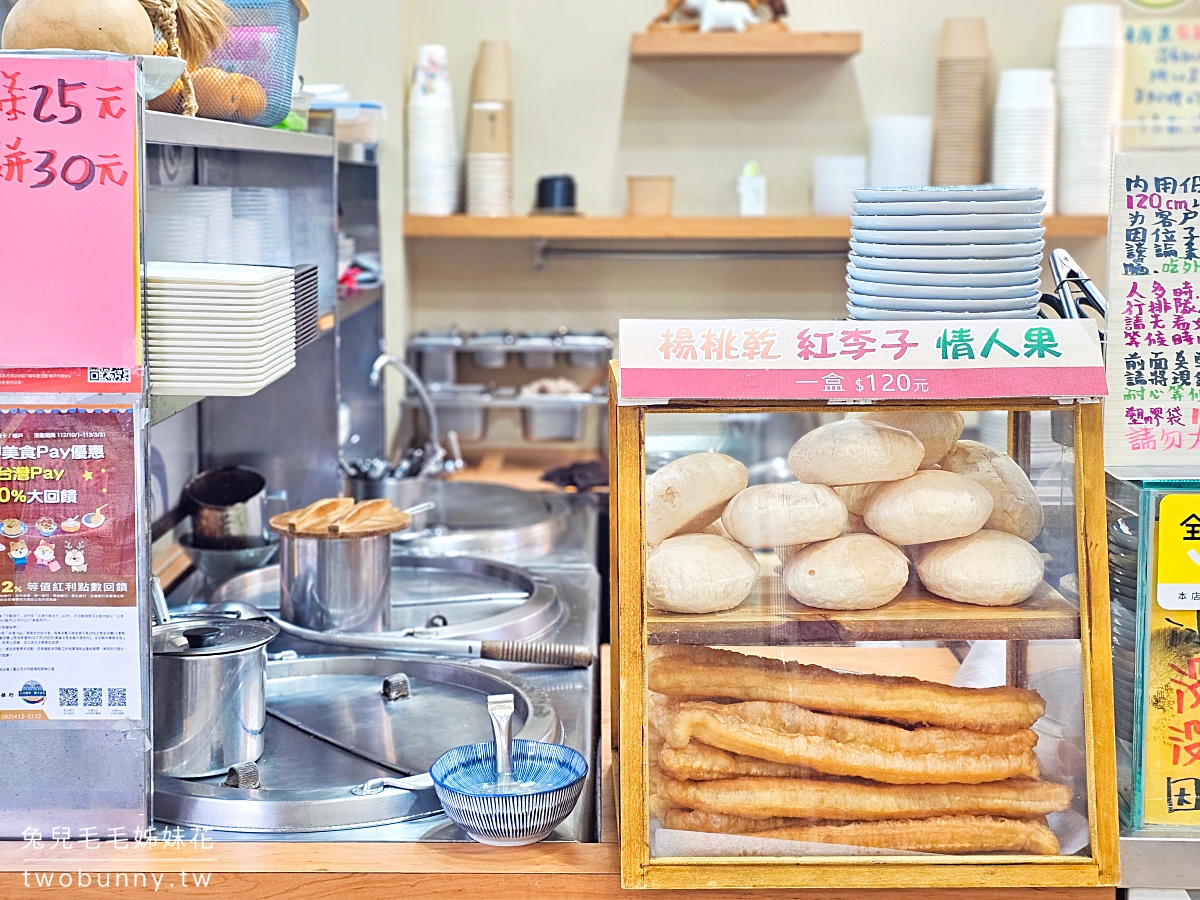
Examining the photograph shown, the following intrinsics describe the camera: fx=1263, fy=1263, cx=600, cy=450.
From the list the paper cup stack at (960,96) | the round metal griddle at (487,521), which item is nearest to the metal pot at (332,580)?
the round metal griddle at (487,521)

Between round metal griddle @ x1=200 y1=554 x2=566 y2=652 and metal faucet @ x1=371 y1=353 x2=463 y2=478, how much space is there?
0.70m

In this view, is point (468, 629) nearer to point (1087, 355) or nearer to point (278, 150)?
point (278, 150)

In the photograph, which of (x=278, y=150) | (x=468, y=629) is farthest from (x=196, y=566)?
(x=278, y=150)

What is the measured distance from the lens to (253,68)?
5.91 feet

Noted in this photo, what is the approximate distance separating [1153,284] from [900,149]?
2.60m

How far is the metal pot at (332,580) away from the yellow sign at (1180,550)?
1148mm

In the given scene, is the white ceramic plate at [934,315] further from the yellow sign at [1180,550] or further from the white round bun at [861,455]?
the yellow sign at [1180,550]

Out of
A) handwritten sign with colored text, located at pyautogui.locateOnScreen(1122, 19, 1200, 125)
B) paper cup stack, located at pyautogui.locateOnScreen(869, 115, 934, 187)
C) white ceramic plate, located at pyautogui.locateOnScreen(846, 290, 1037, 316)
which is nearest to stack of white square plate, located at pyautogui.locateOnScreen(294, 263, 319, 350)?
white ceramic plate, located at pyautogui.locateOnScreen(846, 290, 1037, 316)

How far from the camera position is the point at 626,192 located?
4.06 meters

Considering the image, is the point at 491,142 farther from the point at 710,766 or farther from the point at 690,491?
the point at 710,766

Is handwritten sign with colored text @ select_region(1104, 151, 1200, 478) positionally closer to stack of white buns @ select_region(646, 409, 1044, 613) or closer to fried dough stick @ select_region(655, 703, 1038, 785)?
stack of white buns @ select_region(646, 409, 1044, 613)

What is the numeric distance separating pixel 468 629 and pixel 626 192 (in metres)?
2.34

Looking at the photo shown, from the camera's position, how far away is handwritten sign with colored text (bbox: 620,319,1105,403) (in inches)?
46.3

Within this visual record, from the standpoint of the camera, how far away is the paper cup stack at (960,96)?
3.82 meters
